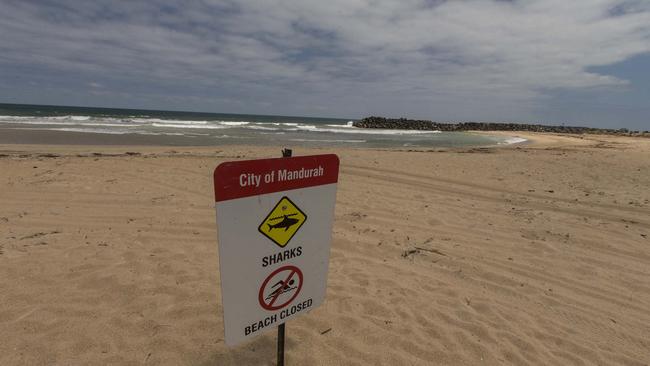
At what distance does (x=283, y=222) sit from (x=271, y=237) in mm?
99

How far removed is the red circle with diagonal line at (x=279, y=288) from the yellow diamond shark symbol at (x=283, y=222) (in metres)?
0.16

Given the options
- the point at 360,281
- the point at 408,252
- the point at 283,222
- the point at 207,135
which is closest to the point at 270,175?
the point at 283,222

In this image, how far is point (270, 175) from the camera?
5.65ft

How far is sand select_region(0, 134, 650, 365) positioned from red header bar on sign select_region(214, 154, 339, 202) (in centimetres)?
143

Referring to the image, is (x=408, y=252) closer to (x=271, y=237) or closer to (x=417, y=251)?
(x=417, y=251)

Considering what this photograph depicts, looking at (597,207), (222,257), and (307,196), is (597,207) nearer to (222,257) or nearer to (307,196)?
(307,196)

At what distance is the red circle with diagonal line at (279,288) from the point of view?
1.87 meters

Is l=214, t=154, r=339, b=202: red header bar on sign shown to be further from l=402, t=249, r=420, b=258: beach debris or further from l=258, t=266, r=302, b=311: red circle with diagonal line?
l=402, t=249, r=420, b=258: beach debris

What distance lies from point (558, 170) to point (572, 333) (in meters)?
10.3

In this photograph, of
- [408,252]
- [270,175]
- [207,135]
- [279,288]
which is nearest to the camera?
[270,175]

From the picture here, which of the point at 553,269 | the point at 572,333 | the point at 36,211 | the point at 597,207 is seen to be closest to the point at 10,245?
the point at 36,211

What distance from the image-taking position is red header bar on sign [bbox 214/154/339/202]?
60.7 inches

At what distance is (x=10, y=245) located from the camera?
13.5ft

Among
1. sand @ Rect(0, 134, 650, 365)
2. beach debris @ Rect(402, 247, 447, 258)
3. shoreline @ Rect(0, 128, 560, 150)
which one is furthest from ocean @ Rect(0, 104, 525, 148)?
beach debris @ Rect(402, 247, 447, 258)
